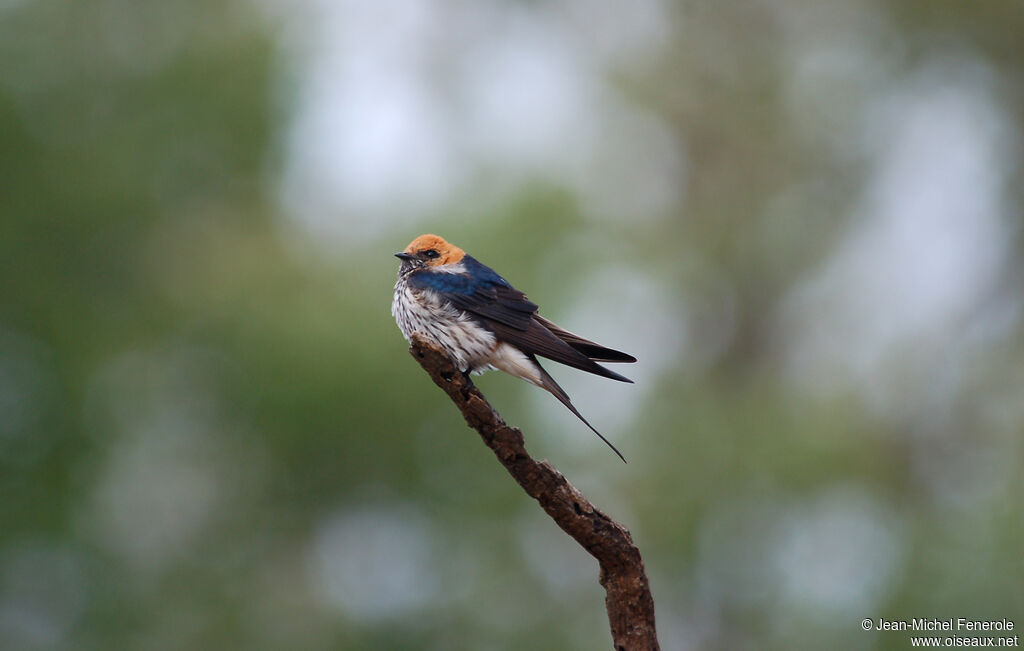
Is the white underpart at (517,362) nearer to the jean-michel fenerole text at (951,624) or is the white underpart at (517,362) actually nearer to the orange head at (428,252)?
the orange head at (428,252)

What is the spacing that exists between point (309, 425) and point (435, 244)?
285 centimetres

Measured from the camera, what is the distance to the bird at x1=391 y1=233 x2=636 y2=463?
10.4 ft

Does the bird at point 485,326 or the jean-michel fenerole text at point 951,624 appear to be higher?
the jean-michel fenerole text at point 951,624

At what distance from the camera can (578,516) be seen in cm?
263

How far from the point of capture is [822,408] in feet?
21.7

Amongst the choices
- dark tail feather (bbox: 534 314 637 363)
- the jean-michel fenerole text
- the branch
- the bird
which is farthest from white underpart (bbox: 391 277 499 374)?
the jean-michel fenerole text

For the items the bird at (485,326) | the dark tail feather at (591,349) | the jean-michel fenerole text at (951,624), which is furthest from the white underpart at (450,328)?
the jean-michel fenerole text at (951,624)

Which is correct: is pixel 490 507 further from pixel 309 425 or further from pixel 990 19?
pixel 990 19

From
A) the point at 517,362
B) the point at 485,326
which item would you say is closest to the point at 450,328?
the point at 485,326

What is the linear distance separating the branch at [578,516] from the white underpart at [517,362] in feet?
1.71

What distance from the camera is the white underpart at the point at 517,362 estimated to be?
324cm

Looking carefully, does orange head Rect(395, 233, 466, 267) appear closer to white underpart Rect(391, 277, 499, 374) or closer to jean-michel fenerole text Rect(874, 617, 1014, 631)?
white underpart Rect(391, 277, 499, 374)

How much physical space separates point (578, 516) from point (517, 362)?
729 mm

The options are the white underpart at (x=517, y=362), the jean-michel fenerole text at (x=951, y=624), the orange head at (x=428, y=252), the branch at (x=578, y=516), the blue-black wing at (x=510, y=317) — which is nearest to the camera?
the branch at (x=578, y=516)
